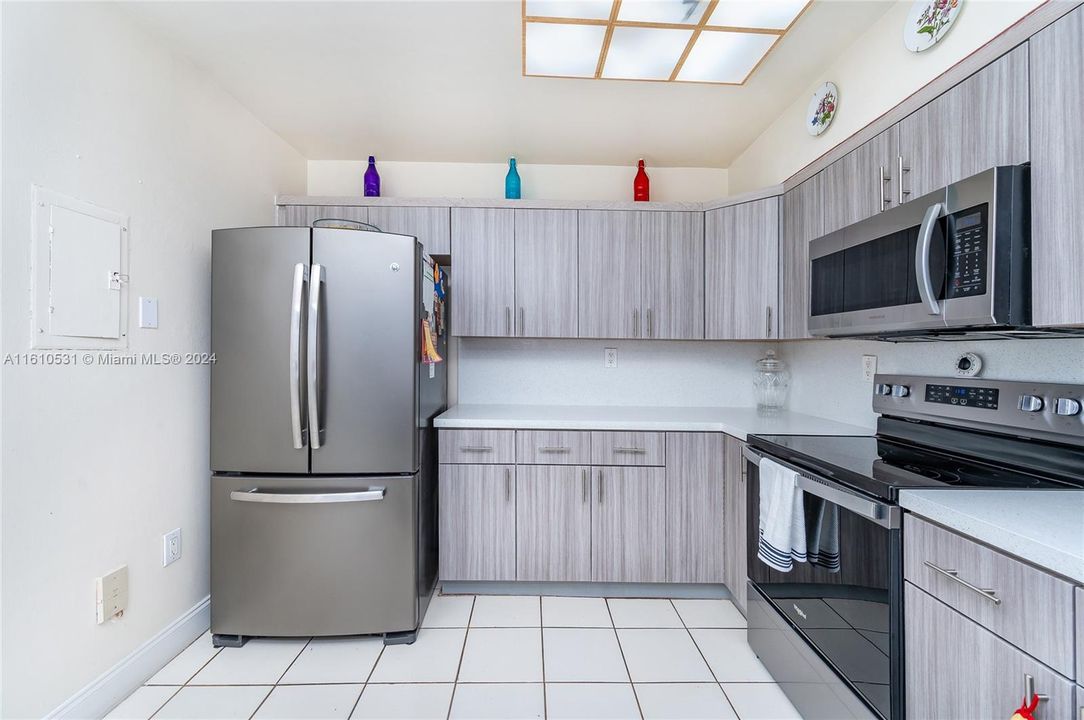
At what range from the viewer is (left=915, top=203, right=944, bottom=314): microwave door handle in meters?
1.27

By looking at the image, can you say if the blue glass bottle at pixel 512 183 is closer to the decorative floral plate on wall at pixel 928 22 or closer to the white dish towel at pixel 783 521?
the decorative floral plate on wall at pixel 928 22

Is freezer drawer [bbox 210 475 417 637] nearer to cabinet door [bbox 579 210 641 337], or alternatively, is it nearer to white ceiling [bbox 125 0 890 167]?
cabinet door [bbox 579 210 641 337]

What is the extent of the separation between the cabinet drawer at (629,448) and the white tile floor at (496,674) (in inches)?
28.3

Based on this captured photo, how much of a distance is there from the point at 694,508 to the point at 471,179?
234 cm

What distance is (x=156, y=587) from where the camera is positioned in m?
1.81

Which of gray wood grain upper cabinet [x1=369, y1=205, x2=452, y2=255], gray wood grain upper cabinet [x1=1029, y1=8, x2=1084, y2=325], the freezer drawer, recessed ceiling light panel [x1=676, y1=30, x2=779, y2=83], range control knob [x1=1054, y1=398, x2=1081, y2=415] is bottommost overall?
the freezer drawer

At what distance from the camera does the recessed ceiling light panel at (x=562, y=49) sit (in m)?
1.77

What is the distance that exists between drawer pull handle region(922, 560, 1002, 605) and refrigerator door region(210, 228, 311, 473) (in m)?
2.04

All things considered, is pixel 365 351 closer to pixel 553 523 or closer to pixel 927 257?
pixel 553 523

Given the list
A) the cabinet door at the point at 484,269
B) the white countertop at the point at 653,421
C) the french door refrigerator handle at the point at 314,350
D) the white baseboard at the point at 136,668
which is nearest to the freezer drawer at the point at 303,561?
the white baseboard at the point at 136,668

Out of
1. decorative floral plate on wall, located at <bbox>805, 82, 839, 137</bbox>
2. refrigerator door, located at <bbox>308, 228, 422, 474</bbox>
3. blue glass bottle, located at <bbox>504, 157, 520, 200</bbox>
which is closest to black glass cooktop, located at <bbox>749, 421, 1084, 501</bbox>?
decorative floral plate on wall, located at <bbox>805, 82, 839, 137</bbox>

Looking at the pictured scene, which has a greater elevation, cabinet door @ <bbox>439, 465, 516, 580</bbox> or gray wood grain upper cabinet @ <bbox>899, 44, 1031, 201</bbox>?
gray wood grain upper cabinet @ <bbox>899, 44, 1031, 201</bbox>

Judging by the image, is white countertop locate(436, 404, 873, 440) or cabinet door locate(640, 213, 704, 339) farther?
cabinet door locate(640, 213, 704, 339)

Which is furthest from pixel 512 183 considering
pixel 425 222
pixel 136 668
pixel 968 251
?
pixel 136 668
